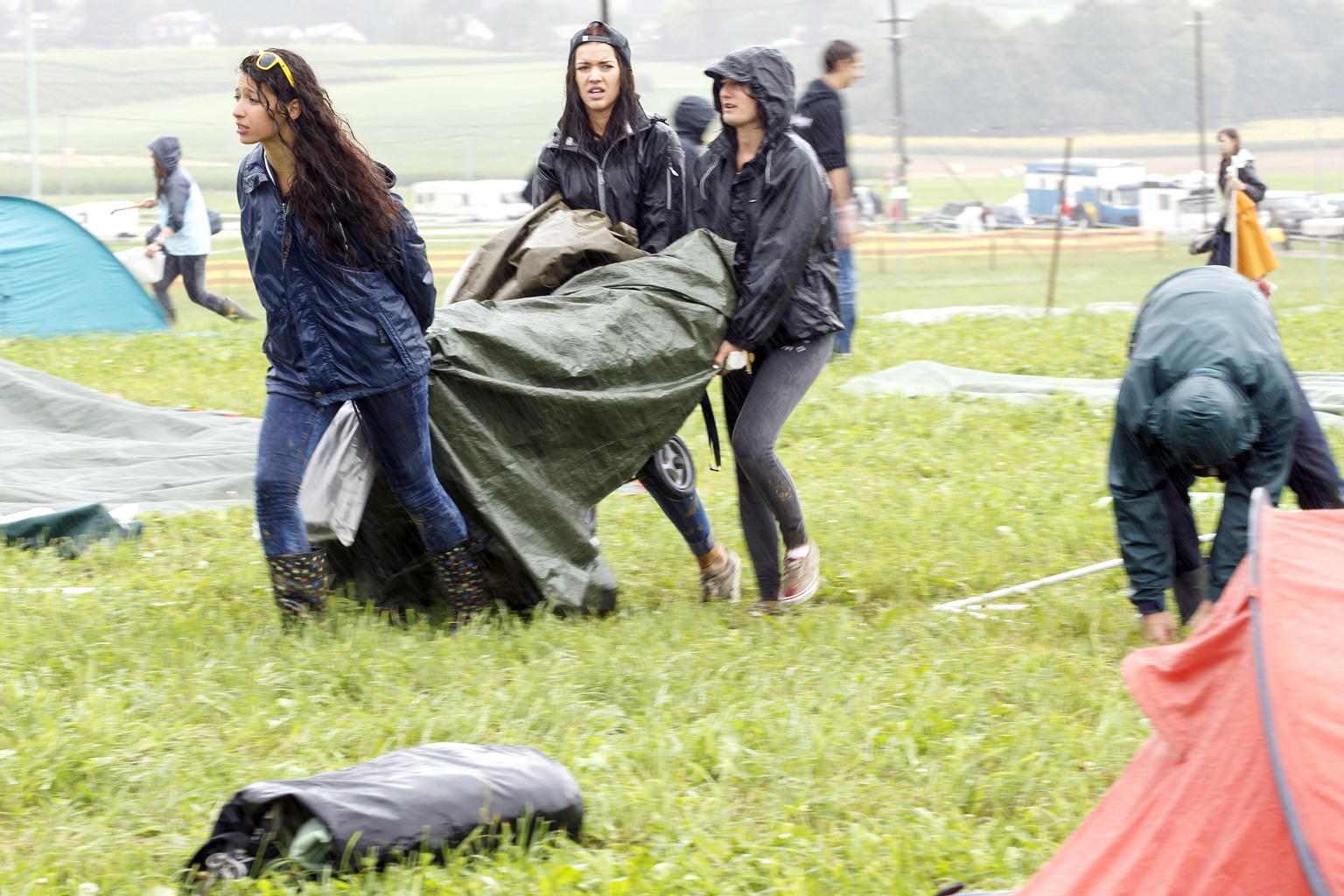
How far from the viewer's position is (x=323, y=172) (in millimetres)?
4250

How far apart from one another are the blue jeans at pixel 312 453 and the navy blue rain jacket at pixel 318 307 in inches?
2.4

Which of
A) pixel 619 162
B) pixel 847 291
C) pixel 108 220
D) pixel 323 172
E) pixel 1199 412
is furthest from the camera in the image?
pixel 108 220

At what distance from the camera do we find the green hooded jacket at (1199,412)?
12.5 feet

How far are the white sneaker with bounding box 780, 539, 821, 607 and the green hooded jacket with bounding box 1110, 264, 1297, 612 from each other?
3.94 ft

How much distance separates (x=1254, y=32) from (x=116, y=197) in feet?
129

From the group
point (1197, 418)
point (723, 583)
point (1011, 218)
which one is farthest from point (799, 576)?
point (1011, 218)

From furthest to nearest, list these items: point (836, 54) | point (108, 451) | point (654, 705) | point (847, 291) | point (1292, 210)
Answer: point (1292, 210) < point (847, 291) < point (836, 54) < point (108, 451) < point (654, 705)

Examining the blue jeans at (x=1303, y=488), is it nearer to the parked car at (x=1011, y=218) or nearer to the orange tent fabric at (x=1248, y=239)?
the orange tent fabric at (x=1248, y=239)

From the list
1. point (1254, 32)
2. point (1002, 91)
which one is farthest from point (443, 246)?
point (1254, 32)

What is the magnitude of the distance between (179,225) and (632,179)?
313 inches

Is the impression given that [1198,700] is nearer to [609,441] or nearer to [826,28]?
[609,441]

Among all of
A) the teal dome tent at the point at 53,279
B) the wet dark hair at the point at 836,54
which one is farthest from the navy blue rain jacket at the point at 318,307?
the teal dome tent at the point at 53,279

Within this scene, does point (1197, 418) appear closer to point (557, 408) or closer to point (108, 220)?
point (557, 408)

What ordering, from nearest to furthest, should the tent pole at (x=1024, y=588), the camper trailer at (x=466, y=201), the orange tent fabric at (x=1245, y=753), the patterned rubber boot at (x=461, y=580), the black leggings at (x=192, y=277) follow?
1. the orange tent fabric at (x=1245, y=753)
2. the patterned rubber boot at (x=461, y=580)
3. the tent pole at (x=1024, y=588)
4. the black leggings at (x=192, y=277)
5. the camper trailer at (x=466, y=201)
